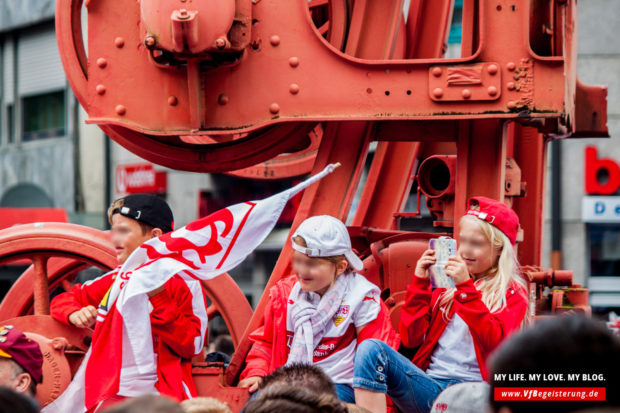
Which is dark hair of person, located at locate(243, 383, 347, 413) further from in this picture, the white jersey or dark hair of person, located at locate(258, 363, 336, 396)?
the white jersey

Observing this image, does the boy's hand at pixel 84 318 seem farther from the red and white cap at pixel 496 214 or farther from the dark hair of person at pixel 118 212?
the red and white cap at pixel 496 214

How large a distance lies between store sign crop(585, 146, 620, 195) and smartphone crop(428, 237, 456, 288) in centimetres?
1014

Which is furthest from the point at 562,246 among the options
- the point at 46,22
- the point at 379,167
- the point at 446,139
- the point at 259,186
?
the point at 46,22

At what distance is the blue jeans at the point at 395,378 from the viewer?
3.56m

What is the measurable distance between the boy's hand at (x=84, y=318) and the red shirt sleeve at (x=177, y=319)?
0.34m

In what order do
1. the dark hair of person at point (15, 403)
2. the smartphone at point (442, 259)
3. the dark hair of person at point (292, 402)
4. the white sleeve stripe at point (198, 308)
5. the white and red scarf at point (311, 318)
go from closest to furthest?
the dark hair of person at point (15, 403), the dark hair of person at point (292, 402), the smartphone at point (442, 259), the white and red scarf at point (311, 318), the white sleeve stripe at point (198, 308)

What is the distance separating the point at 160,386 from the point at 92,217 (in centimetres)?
1433

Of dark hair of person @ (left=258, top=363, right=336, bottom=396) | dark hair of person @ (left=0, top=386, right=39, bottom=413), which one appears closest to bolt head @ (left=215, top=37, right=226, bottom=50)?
dark hair of person @ (left=258, top=363, right=336, bottom=396)

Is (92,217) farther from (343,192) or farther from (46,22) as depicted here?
(343,192)

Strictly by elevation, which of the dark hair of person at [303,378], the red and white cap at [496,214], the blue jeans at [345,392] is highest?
the red and white cap at [496,214]

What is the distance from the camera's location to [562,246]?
13.2 metres

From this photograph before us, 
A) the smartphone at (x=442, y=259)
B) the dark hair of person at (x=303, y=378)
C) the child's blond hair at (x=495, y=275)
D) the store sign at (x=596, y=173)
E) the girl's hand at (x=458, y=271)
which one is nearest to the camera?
the dark hair of person at (x=303, y=378)

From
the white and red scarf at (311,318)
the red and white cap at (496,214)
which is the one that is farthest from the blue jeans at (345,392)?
the red and white cap at (496,214)

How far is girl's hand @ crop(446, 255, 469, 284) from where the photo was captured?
11.6 ft
